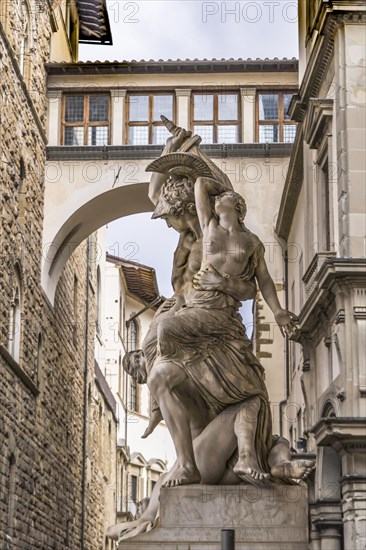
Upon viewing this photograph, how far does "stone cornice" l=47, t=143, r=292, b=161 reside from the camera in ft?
85.6

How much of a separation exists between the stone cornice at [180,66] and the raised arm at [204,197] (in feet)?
62.9

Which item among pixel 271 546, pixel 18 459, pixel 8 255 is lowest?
pixel 271 546

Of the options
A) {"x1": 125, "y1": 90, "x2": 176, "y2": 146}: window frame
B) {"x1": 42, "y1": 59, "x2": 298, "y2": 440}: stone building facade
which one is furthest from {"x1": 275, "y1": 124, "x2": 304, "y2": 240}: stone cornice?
{"x1": 125, "y1": 90, "x2": 176, "y2": 146}: window frame

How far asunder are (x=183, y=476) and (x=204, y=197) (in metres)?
1.65

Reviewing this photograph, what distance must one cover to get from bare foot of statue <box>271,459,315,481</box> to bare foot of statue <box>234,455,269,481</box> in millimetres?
96

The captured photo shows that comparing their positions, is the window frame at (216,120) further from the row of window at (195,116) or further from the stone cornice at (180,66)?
the stone cornice at (180,66)

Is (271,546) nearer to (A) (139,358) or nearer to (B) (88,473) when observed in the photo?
(A) (139,358)

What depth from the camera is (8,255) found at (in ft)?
70.9

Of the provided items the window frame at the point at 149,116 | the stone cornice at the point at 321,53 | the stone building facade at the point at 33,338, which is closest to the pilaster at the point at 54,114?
the stone building facade at the point at 33,338

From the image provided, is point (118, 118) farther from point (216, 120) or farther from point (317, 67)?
point (317, 67)

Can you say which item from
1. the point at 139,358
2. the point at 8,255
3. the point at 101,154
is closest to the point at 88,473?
the point at 101,154

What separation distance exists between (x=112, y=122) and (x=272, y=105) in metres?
3.44

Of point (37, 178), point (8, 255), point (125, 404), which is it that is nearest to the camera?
point (8, 255)

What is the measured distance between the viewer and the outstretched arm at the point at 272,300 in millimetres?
7059
